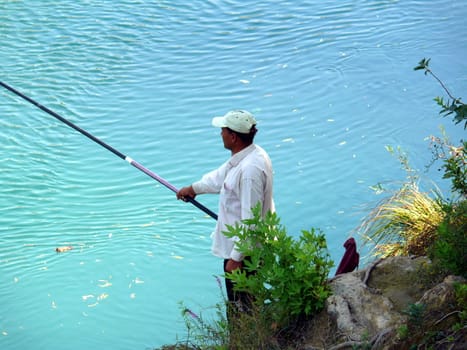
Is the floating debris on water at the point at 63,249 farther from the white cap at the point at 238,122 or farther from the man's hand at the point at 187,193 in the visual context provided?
the white cap at the point at 238,122

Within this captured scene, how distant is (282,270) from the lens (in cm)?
304

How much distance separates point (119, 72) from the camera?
8.51 metres

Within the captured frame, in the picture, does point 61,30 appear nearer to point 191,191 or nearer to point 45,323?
point 45,323

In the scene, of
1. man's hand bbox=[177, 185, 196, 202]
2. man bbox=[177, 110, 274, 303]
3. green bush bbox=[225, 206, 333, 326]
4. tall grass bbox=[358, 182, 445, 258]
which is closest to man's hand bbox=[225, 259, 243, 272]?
man bbox=[177, 110, 274, 303]

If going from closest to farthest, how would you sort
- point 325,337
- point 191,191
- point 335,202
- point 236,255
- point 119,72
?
point 325,337, point 236,255, point 191,191, point 335,202, point 119,72

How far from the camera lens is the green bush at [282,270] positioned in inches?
120

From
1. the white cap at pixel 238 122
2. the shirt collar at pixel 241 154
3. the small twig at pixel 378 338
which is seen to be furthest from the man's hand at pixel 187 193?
the small twig at pixel 378 338

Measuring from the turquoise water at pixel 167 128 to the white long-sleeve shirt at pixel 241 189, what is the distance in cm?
121

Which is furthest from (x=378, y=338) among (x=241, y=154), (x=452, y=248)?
(x=241, y=154)

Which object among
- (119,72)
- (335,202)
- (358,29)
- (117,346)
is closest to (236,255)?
(117,346)

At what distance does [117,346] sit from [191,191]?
1358 mm

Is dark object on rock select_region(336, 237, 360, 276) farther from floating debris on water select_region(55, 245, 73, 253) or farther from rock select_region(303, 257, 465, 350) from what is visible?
floating debris on water select_region(55, 245, 73, 253)

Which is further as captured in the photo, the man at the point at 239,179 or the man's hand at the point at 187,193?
the man's hand at the point at 187,193

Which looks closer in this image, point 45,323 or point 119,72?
point 45,323
